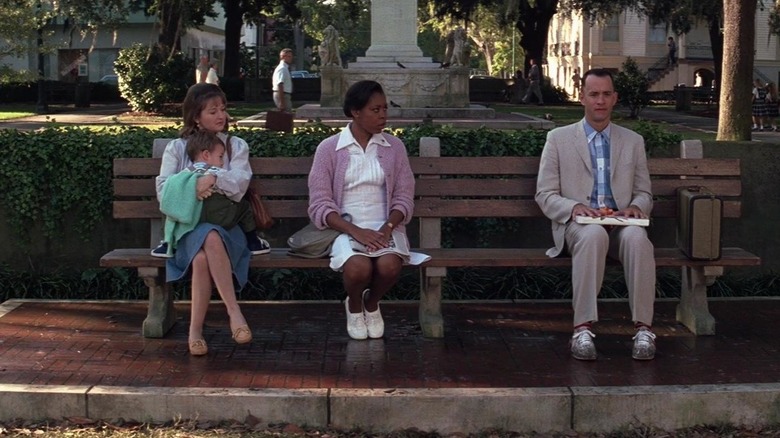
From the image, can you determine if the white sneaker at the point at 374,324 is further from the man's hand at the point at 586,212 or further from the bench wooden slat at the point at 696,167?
the bench wooden slat at the point at 696,167

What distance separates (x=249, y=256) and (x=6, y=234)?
256 centimetres

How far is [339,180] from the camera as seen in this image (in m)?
6.22

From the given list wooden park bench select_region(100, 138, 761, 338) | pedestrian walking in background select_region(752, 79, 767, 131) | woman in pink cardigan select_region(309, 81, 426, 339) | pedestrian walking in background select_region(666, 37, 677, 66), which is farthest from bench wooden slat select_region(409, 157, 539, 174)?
pedestrian walking in background select_region(666, 37, 677, 66)

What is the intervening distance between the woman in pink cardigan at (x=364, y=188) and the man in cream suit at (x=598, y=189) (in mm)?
804

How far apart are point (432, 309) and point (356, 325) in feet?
1.46

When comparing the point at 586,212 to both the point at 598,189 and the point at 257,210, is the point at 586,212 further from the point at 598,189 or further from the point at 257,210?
the point at 257,210

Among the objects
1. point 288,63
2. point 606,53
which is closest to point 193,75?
point 288,63

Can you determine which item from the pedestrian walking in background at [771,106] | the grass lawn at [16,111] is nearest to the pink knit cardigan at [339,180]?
the pedestrian walking in background at [771,106]

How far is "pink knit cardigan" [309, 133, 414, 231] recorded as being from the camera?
616 centimetres

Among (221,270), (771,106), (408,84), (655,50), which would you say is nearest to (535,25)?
(771,106)

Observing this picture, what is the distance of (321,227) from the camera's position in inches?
242

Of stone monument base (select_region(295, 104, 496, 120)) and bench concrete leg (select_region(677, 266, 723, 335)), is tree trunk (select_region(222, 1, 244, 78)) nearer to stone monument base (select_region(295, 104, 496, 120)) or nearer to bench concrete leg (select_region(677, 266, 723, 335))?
stone monument base (select_region(295, 104, 496, 120))

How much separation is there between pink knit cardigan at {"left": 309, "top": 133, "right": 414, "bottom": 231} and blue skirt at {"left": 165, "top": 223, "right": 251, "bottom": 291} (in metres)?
0.42

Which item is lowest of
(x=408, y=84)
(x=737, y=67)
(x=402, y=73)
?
(x=737, y=67)
